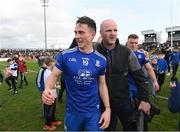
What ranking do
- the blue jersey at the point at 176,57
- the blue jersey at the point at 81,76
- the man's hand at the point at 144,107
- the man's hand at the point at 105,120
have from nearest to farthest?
1. the blue jersey at the point at 81,76
2. the man's hand at the point at 105,120
3. the man's hand at the point at 144,107
4. the blue jersey at the point at 176,57

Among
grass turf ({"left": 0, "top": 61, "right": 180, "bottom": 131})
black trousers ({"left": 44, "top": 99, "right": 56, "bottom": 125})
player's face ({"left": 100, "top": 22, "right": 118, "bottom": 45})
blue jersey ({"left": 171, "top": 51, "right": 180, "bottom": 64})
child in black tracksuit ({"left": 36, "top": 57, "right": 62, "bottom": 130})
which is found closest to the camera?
player's face ({"left": 100, "top": 22, "right": 118, "bottom": 45})

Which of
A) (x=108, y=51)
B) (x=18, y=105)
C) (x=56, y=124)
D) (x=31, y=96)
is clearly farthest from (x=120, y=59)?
(x=31, y=96)

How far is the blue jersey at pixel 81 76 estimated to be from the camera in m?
4.19

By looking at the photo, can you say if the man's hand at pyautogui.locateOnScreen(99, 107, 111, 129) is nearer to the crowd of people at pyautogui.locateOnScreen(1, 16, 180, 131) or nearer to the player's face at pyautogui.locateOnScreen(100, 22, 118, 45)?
the crowd of people at pyautogui.locateOnScreen(1, 16, 180, 131)

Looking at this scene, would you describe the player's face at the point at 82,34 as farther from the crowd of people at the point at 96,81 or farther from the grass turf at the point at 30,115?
the grass turf at the point at 30,115

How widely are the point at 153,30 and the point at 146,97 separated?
293 ft

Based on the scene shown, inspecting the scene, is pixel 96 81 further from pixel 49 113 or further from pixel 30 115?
pixel 30 115

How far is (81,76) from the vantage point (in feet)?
13.7

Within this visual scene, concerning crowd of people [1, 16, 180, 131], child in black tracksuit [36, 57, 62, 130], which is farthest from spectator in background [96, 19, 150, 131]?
child in black tracksuit [36, 57, 62, 130]

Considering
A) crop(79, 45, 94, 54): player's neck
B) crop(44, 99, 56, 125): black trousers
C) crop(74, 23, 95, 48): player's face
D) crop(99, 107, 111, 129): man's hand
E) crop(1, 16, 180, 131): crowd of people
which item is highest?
crop(74, 23, 95, 48): player's face

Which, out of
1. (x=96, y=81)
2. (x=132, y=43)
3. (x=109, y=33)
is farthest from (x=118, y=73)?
(x=132, y=43)

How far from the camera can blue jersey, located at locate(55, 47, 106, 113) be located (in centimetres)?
419

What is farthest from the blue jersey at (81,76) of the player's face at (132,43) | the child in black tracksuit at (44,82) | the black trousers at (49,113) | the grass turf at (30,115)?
the black trousers at (49,113)

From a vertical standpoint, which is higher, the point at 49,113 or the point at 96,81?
the point at 96,81
